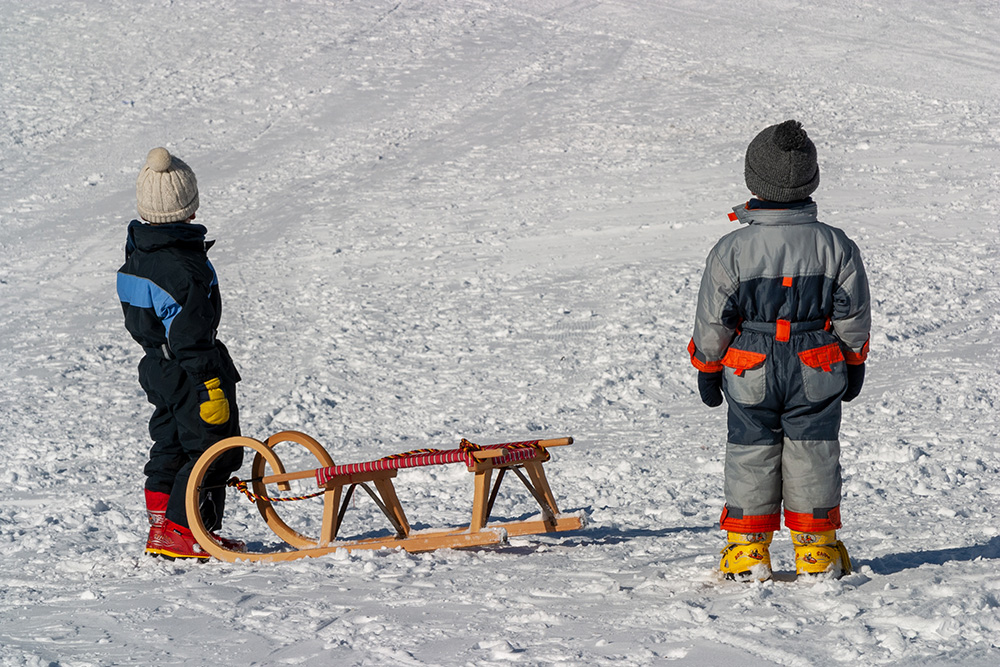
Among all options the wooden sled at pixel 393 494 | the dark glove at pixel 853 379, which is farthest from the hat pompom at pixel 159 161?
the dark glove at pixel 853 379

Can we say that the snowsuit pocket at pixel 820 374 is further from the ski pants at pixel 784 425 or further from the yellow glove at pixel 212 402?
the yellow glove at pixel 212 402

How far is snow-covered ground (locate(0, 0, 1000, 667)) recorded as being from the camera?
142 inches

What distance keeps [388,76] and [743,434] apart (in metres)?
12.1

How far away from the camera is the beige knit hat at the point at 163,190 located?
4.52 m

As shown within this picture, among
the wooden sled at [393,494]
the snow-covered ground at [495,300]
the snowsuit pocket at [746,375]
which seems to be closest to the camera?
the snow-covered ground at [495,300]

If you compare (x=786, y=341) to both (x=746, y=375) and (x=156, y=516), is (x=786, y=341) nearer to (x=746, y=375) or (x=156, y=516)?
(x=746, y=375)

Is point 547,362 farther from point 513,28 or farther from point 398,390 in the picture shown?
point 513,28

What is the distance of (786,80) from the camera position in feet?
47.6

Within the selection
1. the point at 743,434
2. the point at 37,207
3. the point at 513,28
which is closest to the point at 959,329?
the point at 743,434

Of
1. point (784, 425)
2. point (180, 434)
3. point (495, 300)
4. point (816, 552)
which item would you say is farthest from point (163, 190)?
point (495, 300)

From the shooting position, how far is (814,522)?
3.82m

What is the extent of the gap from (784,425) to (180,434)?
2533 mm

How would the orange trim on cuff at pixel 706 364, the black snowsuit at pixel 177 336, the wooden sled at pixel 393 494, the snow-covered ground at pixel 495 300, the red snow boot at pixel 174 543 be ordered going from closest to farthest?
the snow-covered ground at pixel 495 300, the orange trim on cuff at pixel 706 364, the black snowsuit at pixel 177 336, the wooden sled at pixel 393 494, the red snow boot at pixel 174 543

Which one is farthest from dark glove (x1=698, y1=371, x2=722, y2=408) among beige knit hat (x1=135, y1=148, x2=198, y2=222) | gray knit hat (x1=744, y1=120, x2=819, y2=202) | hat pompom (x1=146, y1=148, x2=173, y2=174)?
hat pompom (x1=146, y1=148, x2=173, y2=174)
